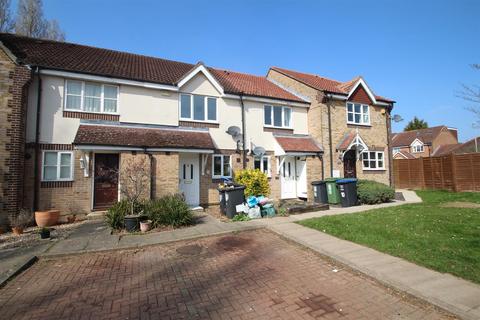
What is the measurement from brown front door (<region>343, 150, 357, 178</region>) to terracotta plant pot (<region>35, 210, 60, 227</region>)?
1582cm

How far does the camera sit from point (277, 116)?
1602 cm

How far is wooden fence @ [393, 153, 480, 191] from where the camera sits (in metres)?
17.4

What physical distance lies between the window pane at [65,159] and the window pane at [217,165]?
6487 millimetres

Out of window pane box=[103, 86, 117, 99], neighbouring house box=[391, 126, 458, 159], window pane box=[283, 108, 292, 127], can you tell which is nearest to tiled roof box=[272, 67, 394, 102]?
window pane box=[283, 108, 292, 127]

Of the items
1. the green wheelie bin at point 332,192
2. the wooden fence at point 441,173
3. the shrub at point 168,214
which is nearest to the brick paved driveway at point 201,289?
the shrub at point 168,214

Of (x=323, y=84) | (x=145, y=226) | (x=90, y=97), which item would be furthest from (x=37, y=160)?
(x=323, y=84)

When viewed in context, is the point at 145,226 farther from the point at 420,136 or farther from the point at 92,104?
the point at 420,136

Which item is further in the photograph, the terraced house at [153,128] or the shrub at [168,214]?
the terraced house at [153,128]

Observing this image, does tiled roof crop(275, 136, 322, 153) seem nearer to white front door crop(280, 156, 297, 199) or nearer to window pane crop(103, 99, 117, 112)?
white front door crop(280, 156, 297, 199)

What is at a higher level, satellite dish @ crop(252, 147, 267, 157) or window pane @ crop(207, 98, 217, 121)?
window pane @ crop(207, 98, 217, 121)

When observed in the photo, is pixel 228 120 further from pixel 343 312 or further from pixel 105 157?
pixel 343 312

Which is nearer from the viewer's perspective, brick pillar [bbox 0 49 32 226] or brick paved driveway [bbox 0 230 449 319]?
brick paved driveway [bbox 0 230 449 319]

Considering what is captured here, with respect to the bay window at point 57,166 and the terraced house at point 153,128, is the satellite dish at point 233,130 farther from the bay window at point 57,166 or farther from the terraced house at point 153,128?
the bay window at point 57,166

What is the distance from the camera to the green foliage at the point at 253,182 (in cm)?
1184
